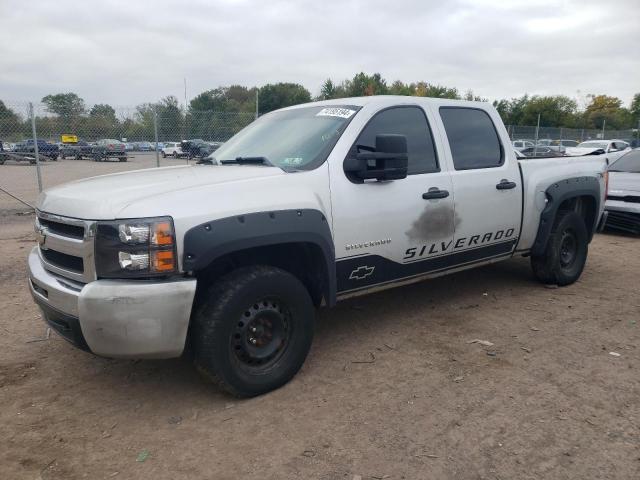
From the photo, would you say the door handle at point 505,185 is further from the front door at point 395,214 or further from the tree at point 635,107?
the tree at point 635,107

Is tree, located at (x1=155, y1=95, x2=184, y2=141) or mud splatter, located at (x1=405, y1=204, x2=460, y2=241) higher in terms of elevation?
tree, located at (x1=155, y1=95, x2=184, y2=141)

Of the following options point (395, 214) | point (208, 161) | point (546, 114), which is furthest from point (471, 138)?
point (546, 114)

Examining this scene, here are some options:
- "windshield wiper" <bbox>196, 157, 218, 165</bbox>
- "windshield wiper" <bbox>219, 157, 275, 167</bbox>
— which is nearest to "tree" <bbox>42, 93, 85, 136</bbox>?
"windshield wiper" <bbox>196, 157, 218, 165</bbox>

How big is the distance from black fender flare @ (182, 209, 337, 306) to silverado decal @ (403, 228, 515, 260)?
0.89 m

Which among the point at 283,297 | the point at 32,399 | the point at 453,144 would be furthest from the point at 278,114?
the point at 32,399

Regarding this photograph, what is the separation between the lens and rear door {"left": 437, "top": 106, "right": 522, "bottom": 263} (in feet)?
14.2

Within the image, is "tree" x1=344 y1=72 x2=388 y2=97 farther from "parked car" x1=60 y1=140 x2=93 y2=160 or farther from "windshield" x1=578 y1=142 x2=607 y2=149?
"parked car" x1=60 y1=140 x2=93 y2=160

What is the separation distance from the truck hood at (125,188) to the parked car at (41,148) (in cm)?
879

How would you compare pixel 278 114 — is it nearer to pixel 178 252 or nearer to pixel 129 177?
pixel 129 177

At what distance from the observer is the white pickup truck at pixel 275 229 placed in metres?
2.71

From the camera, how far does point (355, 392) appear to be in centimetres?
328

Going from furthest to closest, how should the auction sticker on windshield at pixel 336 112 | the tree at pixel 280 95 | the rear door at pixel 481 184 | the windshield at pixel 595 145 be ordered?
the tree at pixel 280 95
the windshield at pixel 595 145
the rear door at pixel 481 184
the auction sticker on windshield at pixel 336 112

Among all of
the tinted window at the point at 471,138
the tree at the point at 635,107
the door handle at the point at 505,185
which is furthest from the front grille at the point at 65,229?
the tree at the point at 635,107

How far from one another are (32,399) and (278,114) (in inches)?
112
